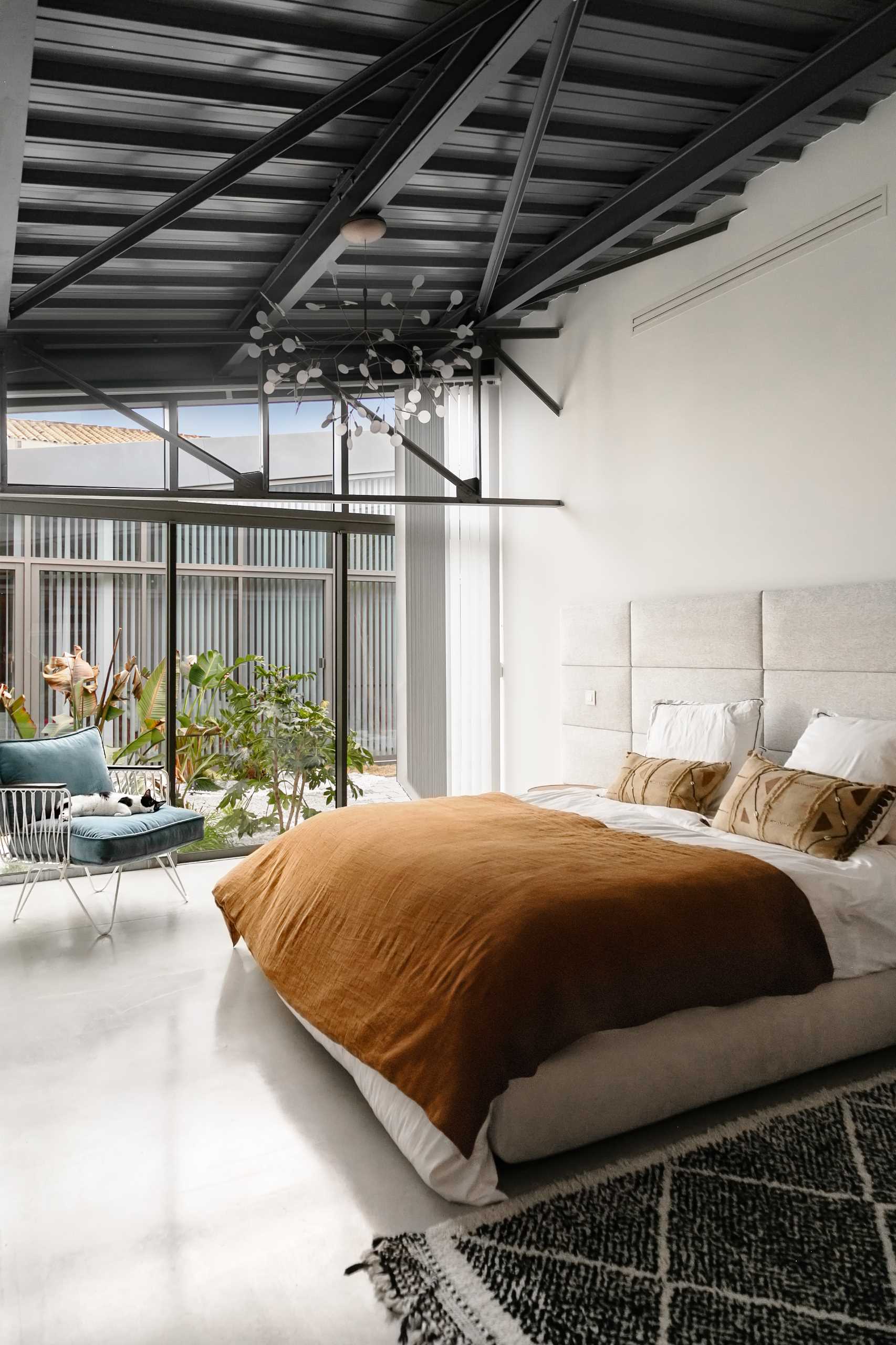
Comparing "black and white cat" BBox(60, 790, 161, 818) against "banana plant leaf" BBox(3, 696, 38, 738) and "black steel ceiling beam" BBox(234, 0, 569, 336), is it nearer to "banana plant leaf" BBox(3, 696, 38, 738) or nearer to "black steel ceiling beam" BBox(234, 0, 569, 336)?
"banana plant leaf" BBox(3, 696, 38, 738)

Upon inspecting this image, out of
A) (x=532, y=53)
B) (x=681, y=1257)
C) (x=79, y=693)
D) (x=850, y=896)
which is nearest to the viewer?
(x=681, y=1257)

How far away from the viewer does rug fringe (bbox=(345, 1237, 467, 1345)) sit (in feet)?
5.58

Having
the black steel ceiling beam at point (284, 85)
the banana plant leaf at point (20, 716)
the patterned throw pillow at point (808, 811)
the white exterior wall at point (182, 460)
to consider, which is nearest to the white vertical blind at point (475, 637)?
the white exterior wall at point (182, 460)

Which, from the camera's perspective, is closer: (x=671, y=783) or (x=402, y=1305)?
(x=402, y=1305)

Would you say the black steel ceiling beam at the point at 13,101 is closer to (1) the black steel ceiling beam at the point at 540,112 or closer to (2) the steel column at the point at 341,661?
(1) the black steel ceiling beam at the point at 540,112

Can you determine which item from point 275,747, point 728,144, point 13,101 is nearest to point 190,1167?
point 13,101

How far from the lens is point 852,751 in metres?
3.26

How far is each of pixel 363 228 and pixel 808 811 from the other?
2.77m

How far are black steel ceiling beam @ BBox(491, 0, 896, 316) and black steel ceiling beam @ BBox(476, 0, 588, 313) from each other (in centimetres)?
43

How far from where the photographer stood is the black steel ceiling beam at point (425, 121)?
2688 mm

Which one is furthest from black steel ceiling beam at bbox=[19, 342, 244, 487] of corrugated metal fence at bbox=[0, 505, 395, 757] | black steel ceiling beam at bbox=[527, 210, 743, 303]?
black steel ceiling beam at bbox=[527, 210, 743, 303]

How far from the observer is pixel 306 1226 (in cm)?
205

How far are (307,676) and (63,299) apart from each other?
252cm

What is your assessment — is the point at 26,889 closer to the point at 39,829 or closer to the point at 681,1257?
the point at 39,829
